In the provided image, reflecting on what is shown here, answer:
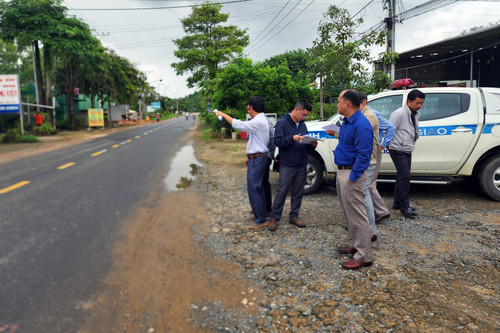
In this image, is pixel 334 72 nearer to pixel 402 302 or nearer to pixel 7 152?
pixel 402 302

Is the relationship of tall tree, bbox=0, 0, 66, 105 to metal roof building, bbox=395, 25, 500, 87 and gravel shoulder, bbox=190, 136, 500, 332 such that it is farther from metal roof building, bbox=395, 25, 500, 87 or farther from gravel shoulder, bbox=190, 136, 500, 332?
gravel shoulder, bbox=190, 136, 500, 332

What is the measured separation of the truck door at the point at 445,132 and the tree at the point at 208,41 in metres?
26.6

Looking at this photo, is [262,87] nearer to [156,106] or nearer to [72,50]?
[72,50]

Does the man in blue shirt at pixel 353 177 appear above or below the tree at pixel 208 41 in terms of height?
below

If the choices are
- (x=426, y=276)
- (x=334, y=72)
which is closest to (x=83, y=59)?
(x=334, y=72)

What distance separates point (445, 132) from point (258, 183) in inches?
129

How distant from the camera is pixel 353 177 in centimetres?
337

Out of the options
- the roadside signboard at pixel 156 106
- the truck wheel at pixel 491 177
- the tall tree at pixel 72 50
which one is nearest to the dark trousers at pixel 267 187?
the truck wheel at pixel 491 177

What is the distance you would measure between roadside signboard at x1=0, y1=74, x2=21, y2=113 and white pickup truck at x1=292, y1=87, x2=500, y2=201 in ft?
64.8

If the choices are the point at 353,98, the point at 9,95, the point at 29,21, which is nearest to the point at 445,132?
the point at 353,98

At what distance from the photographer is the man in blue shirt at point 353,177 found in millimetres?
3412

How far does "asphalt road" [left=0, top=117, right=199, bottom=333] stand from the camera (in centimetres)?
288

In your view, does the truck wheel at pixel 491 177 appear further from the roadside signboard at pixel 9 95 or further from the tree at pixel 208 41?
the tree at pixel 208 41

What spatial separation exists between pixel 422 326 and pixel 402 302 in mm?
333
